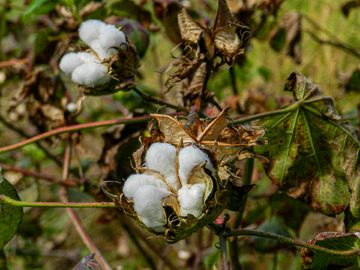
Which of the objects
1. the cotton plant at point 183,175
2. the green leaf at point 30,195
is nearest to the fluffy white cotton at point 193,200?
the cotton plant at point 183,175

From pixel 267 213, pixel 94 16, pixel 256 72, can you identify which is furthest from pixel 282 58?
pixel 94 16

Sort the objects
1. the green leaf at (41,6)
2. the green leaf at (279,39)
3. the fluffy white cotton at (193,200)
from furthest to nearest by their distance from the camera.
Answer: the green leaf at (279,39)
the green leaf at (41,6)
the fluffy white cotton at (193,200)

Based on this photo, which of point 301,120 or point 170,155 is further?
point 301,120

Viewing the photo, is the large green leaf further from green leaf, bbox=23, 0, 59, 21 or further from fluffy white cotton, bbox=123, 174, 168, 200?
green leaf, bbox=23, 0, 59, 21

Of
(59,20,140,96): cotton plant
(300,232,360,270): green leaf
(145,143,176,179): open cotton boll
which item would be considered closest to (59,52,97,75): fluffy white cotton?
(59,20,140,96): cotton plant

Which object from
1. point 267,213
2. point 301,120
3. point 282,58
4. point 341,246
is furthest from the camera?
point 282,58

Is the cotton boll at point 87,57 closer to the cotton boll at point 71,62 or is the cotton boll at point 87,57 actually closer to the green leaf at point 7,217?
the cotton boll at point 71,62

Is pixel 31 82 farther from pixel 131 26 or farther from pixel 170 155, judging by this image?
pixel 170 155
